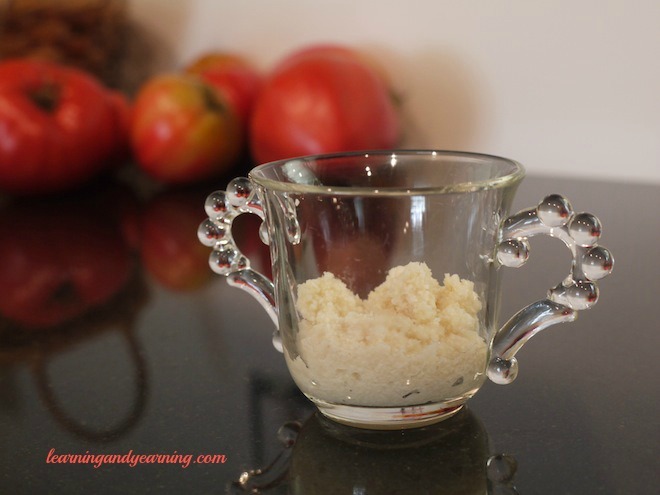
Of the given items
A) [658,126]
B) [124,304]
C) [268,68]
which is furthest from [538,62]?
[124,304]

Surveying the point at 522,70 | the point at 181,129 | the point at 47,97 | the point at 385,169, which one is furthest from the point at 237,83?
the point at 385,169

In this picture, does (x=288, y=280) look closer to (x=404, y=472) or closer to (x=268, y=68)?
(x=404, y=472)

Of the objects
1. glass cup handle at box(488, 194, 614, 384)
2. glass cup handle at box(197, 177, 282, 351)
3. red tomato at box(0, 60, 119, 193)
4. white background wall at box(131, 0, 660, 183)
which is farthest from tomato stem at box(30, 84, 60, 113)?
glass cup handle at box(488, 194, 614, 384)

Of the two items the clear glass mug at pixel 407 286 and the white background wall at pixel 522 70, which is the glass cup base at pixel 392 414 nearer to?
the clear glass mug at pixel 407 286

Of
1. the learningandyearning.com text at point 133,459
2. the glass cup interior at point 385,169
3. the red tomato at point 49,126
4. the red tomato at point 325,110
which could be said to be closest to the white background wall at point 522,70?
the red tomato at point 325,110

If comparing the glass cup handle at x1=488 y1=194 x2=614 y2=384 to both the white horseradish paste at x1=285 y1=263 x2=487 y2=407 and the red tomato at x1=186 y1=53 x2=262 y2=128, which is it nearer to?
the white horseradish paste at x1=285 y1=263 x2=487 y2=407

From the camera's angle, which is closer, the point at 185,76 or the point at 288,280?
the point at 288,280
